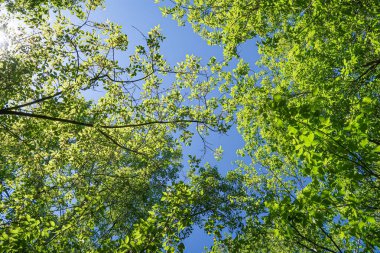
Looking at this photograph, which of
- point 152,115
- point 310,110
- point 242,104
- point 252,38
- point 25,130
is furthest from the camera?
point 242,104

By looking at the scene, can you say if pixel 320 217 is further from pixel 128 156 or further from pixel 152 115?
pixel 128 156

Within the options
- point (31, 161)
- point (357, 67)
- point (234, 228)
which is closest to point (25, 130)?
point (31, 161)

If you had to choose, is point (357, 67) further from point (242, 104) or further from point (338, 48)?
point (242, 104)

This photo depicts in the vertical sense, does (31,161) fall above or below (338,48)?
below

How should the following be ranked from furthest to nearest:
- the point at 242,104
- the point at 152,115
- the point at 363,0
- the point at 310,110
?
the point at 242,104 < the point at 152,115 < the point at 363,0 < the point at 310,110

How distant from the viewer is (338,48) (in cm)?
1171

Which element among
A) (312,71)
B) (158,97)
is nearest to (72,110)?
(158,97)

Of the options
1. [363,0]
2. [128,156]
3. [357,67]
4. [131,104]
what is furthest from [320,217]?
[128,156]

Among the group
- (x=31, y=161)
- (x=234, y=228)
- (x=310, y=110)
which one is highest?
(x=31, y=161)

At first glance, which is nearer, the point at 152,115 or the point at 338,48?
the point at 338,48

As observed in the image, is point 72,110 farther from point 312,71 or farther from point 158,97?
point 312,71

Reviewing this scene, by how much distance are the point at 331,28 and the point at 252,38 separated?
3.17m

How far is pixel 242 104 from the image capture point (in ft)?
47.6

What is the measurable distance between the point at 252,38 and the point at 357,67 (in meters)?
4.29
